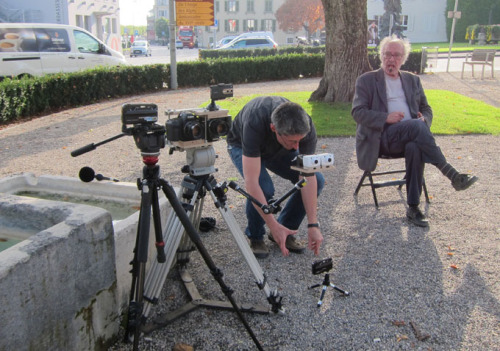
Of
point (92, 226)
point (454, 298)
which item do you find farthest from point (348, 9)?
point (92, 226)

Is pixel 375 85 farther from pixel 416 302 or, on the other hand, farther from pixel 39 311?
pixel 39 311

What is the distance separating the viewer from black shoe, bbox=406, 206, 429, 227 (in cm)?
423

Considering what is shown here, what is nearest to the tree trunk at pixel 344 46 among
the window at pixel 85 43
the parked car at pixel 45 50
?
the parked car at pixel 45 50

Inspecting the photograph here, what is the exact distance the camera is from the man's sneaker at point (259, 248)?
370 centimetres

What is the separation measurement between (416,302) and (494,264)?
89 centimetres

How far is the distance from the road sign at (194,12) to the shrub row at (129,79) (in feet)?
4.15

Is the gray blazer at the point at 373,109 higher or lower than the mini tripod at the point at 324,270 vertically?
higher

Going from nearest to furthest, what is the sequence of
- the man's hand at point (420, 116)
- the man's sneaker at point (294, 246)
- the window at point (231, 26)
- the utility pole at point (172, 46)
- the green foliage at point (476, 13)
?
the man's sneaker at point (294, 246), the man's hand at point (420, 116), the utility pole at point (172, 46), the green foliage at point (476, 13), the window at point (231, 26)

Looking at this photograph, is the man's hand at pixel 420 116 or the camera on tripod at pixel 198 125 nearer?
the camera on tripod at pixel 198 125

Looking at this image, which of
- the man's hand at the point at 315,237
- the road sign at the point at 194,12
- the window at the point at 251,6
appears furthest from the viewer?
the window at the point at 251,6

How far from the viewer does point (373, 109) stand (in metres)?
4.71

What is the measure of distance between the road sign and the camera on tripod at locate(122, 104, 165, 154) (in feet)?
45.5

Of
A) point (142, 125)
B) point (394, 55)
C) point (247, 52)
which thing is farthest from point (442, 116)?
point (247, 52)

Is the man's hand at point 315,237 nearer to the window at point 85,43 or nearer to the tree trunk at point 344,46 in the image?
the tree trunk at point 344,46
